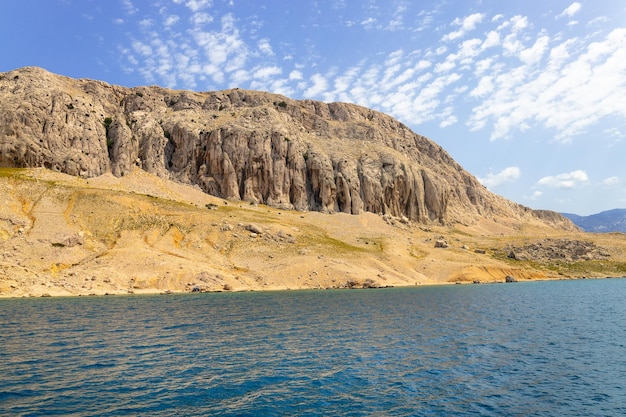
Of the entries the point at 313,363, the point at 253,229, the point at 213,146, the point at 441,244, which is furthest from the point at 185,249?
the point at 441,244

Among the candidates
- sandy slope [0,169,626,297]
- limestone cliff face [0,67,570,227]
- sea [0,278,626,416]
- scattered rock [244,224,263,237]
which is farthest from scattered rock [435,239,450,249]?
sea [0,278,626,416]

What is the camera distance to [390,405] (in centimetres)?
2102

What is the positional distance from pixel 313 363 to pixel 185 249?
75876 millimetres

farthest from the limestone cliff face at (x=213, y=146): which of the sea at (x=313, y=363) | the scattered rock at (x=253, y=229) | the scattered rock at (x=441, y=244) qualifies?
the sea at (x=313, y=363)

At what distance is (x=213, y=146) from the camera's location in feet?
530

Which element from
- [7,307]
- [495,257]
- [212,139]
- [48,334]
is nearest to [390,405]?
[48,334]

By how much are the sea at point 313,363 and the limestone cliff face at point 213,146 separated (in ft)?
323

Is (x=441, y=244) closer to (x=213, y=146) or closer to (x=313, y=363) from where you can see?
(x=213, y=146)

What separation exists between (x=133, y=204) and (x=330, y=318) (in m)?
80.2

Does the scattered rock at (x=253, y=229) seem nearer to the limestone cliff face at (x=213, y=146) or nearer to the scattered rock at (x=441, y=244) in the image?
the limestone cliff face at (x=213, y=146)

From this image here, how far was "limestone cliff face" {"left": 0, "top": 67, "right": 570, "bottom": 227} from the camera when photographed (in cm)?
13325

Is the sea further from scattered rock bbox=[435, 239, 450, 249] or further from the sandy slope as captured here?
scattered rock bbox=[435, 239, 450, 249]

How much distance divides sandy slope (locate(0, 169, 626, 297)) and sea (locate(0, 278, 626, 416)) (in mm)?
33432

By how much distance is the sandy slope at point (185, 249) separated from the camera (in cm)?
8319
